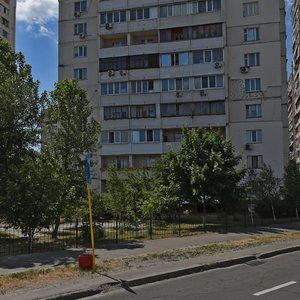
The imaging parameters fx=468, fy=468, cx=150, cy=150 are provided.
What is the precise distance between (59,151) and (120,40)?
3338cm

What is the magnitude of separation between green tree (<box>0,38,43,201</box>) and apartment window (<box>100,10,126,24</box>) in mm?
31555

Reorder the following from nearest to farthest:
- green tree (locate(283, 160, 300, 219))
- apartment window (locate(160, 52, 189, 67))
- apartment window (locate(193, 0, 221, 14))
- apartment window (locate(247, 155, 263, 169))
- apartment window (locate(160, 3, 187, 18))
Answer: green tree (locate(283, 160, 300, 219)), apartment window (locate(247, 155, 263, 169)), apartment window (locate(193, 0, 221, 14)), apartment window (locate(160, 52, 189, 67)), apartment window (locate(160, 3, 187, 18))

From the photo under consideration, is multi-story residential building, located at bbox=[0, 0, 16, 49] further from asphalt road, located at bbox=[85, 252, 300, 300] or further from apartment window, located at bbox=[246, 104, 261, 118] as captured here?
asphalt road, located at bbox=[85, 252, 300, 300]

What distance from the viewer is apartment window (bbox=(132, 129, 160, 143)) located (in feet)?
166

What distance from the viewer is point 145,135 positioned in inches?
2002

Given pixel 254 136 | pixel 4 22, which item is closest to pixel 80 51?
pixel 254 136

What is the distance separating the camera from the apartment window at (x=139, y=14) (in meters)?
52.3

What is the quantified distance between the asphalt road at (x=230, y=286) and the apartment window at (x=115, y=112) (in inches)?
1567

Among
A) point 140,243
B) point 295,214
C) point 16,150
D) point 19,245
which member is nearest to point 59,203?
point 19,245

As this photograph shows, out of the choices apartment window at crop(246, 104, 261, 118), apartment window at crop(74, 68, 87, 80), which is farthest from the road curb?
apartment window at crop(74, 68, 87, 80)

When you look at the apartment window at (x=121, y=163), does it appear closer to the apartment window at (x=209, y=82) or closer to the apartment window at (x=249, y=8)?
the apartment window at (x=209, y=82)

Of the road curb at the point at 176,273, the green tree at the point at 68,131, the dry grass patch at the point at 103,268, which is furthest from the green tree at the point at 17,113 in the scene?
the road curb at the point at 176,273

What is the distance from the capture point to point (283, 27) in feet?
179

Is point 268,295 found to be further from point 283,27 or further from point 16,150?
point 283,27
